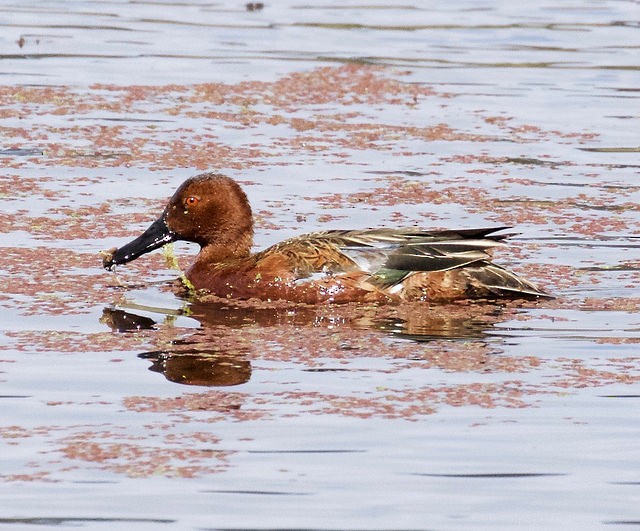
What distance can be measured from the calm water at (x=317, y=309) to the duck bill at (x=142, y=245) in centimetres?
14

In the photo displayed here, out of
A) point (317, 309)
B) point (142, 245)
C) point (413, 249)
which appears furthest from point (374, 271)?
point (142, 245)

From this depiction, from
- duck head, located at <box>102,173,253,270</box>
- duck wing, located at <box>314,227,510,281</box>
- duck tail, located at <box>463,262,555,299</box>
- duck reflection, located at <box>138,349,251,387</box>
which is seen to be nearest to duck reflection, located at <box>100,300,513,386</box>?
duck reflection, located at <box>138,349,251,387</box>

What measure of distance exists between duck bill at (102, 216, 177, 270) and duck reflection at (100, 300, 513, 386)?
595mm

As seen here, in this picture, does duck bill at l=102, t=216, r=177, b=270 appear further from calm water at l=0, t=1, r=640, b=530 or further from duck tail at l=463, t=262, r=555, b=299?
duck tail at l=463, t=262, r=555, b=299

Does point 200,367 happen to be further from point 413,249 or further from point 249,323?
point 413,249

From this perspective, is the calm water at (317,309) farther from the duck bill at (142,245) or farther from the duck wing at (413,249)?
the duck wing at (413,249)

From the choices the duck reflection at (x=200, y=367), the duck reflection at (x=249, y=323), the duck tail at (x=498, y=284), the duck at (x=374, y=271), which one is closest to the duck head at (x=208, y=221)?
the duck at (x=374, y=271)

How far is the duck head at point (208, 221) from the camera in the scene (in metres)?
9.33

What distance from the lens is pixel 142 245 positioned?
30.6ft

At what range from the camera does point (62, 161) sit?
1221 cm

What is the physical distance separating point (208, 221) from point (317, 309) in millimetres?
1051

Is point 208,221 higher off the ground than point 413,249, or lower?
higher

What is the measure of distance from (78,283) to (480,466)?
12.3 feet

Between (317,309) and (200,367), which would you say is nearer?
(200,367)
